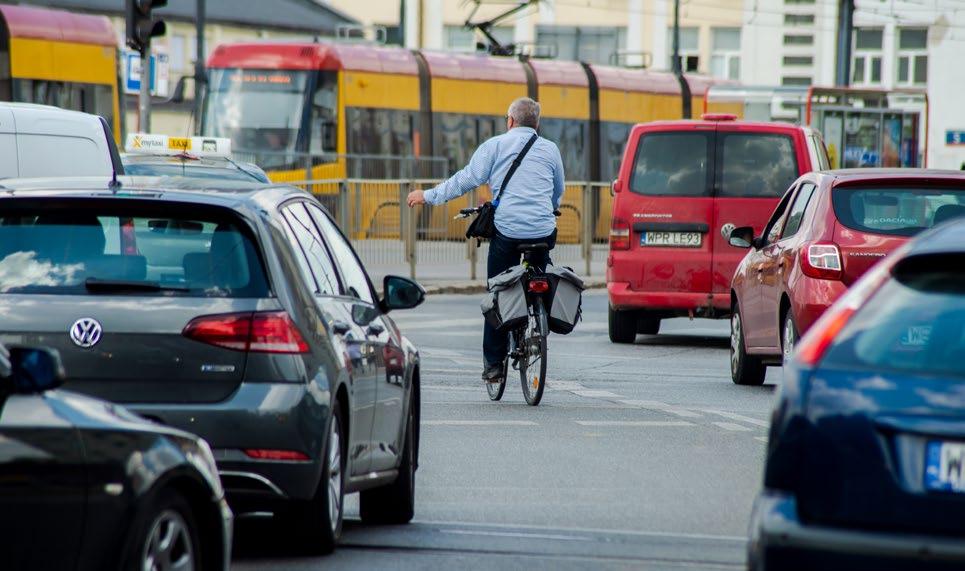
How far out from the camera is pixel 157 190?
7.14 metres

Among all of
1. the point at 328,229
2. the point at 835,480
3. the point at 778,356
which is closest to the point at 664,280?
the point at 778,356

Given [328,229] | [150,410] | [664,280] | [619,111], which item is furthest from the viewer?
[619,111]

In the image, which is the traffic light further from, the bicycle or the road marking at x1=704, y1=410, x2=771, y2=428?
the road marking at x1=704, y1=410, x2=771, y2=428

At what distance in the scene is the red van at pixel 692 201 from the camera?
17766mm

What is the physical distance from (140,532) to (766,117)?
41239 mm

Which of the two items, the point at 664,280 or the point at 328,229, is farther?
the point at 664,280

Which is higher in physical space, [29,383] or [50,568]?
[29,383]

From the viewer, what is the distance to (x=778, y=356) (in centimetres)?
1361

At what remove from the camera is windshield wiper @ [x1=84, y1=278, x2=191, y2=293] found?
269 inches

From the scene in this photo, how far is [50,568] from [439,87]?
112 feet

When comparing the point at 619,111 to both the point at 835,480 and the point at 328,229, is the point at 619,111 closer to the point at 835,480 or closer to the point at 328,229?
the point at 328,229

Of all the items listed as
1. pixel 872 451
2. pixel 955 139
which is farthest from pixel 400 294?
pixel 955 139

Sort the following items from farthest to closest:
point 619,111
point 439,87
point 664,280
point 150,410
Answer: point 619,111 < point 439,87 < point 664,280 < point 150,410

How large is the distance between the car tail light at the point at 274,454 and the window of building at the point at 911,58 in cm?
6943
